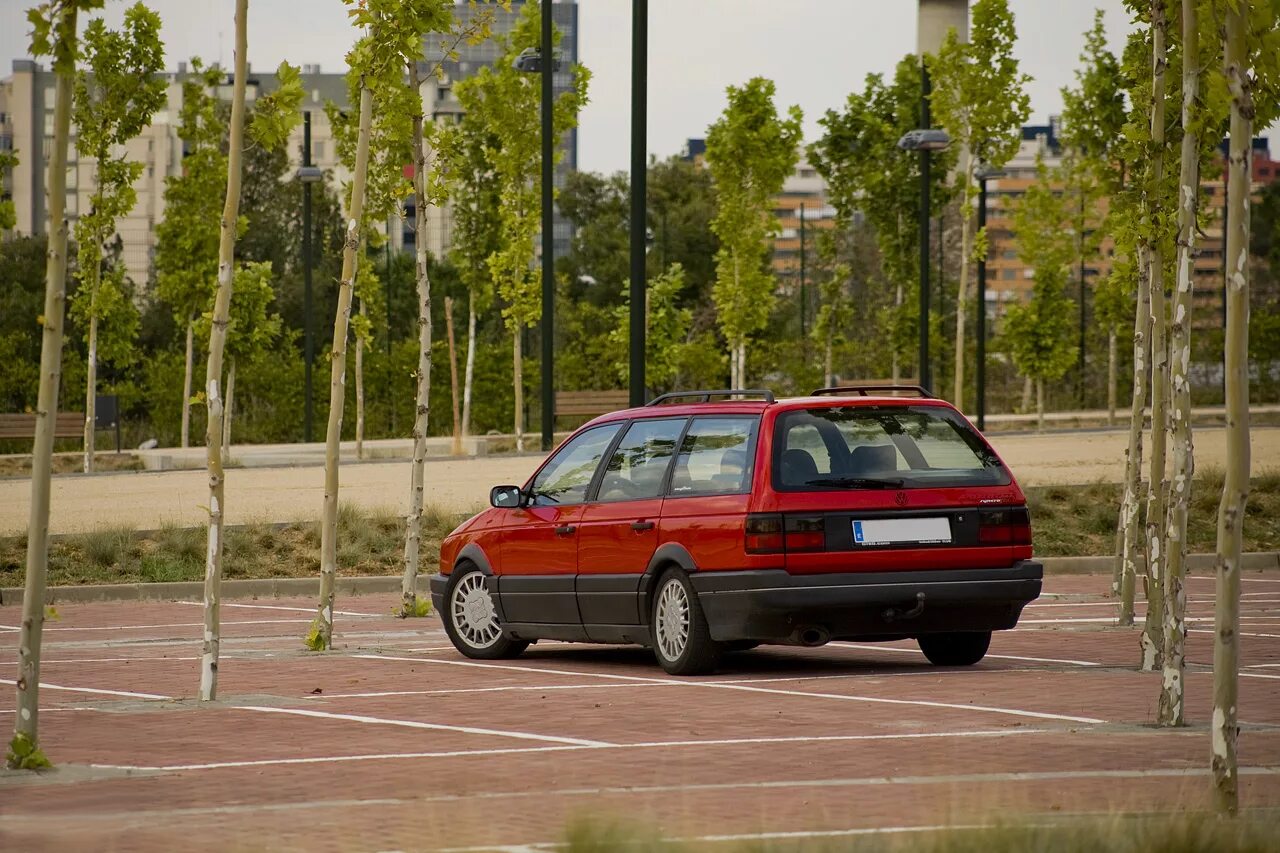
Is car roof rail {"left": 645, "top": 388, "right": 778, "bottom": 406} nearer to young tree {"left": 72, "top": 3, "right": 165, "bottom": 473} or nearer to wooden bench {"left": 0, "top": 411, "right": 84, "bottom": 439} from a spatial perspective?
young tree {"left": 72, "top": 3, "right": 165, "bottom": 473}

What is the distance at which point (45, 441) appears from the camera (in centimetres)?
889

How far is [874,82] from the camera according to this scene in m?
50.2

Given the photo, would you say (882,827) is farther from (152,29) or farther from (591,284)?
(591,284)

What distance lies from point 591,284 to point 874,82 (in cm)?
2548

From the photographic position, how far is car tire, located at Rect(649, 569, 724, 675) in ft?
40.4

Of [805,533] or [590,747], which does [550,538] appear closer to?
[805,533]

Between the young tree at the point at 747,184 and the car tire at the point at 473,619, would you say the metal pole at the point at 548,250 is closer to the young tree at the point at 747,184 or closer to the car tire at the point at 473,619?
the young tree at the point at 747,184

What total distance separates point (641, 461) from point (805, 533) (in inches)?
60.1

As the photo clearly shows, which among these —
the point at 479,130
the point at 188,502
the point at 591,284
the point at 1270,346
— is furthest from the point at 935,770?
the point at 591,284

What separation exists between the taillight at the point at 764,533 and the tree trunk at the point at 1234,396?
4689 millimetres

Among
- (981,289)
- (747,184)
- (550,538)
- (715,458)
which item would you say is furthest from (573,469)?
(981,289)

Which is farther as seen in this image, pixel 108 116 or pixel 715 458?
pixel 108 116

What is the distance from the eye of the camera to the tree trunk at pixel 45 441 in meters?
8.73

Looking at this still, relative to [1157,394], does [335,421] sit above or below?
below
